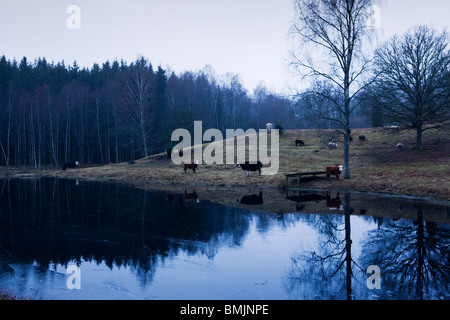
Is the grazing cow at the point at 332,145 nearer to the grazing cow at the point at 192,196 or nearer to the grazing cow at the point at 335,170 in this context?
the grazing cow at the point at 335,170

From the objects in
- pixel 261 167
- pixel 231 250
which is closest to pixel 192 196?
pixel 261 167

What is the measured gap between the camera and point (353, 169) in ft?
93.2

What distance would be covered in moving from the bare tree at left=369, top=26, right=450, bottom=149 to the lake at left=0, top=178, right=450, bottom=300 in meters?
15.8

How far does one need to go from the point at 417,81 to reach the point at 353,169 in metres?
10.9

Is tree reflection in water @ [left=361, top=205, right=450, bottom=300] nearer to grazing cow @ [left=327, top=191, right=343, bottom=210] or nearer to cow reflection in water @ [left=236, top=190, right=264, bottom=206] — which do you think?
grazing cow @ [left=327, top=191, right=343, bottom=210]

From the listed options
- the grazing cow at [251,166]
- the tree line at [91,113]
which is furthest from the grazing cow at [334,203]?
the tree line at [91,113]

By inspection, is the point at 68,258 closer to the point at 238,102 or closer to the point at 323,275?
the point at 323,275

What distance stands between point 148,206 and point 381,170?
1754 centimetres

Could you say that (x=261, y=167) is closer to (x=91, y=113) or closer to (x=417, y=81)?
(x=417, y=81)

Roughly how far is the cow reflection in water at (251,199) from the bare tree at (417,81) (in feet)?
53.3

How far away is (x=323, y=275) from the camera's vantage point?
28.2 ft

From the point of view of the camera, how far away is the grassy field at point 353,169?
22234 mm

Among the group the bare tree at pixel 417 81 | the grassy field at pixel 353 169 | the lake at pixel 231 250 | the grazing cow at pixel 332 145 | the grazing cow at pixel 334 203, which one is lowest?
the lake at pixel 231 250

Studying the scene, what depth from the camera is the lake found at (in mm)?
7902
